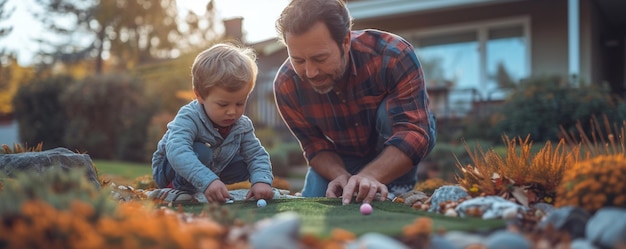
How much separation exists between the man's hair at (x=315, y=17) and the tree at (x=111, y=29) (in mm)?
22319

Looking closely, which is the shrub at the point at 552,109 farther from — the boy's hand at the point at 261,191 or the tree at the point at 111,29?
the tree at the point at 111,29

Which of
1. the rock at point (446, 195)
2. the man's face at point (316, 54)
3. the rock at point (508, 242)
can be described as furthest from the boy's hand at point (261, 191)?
the rock at point (508, 242)

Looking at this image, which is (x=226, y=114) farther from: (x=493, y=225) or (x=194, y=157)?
(x=493, y=225)

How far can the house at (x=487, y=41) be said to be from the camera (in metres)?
10.8

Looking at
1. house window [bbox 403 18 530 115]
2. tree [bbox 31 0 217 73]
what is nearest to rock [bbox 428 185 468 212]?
house window [bbox 403 18 530 115]

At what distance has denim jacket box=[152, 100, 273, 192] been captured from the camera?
303cm

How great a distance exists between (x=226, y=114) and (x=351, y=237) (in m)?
1.67

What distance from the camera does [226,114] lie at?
330 centimetres

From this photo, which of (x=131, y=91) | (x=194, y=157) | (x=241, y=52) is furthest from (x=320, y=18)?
(x=131, y=91)

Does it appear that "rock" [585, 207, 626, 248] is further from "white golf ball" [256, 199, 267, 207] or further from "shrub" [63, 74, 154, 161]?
"shrub" [63, 74, 154, 161]

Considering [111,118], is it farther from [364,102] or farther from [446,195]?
[446,195]

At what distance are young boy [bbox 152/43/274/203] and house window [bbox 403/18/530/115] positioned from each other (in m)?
7.68

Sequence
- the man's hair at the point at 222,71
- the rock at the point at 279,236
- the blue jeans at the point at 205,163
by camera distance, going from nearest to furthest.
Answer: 1. the rock at the point at 279,236
2. the man's hair at the point at 222,71
3. the blue jeans at the point at 205,163

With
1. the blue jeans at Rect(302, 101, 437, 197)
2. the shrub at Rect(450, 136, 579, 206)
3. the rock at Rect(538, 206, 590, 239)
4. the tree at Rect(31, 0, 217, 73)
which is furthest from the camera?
the tree at Rect(31, 0, 217, 73)
